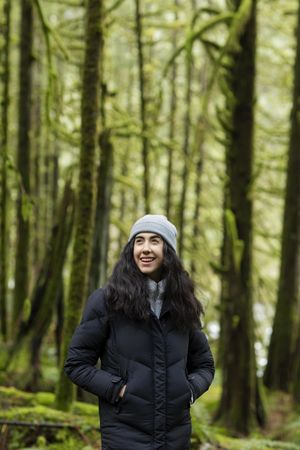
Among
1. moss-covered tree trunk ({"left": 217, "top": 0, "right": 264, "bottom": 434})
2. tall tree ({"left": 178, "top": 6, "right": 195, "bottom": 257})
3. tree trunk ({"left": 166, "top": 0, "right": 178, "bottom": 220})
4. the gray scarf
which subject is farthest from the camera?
tree trunk ({"left": 166, "top": 0, "right": 178, "bottom": 220})

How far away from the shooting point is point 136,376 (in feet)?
10.2

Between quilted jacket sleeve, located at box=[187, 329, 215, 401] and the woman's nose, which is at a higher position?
the woman's nose

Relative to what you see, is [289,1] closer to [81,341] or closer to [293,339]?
[293,339]

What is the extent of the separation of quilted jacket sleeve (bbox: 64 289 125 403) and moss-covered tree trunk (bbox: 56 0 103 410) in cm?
201

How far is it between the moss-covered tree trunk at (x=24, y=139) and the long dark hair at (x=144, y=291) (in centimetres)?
477

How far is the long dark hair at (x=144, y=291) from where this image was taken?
3.21m

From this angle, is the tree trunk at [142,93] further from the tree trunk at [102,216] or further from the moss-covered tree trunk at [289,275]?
the moss-covered tree trunk at [289,275]

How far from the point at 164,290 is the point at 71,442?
2139mm

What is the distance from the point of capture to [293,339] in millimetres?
9719

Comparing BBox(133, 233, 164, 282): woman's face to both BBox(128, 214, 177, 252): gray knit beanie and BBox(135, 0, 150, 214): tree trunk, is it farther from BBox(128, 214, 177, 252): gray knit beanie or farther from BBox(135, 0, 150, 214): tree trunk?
BBox(135, 0, 150, 214): tree trunk

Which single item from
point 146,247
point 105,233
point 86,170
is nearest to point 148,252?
point 146,247

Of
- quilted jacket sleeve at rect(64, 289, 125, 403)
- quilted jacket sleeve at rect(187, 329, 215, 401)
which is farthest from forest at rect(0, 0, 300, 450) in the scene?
quilted jacket sleeve at rect(64, 289, 125, 403)

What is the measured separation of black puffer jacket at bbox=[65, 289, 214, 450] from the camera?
3.11 m

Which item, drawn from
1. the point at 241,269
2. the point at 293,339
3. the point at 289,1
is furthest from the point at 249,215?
the point at 289,1
